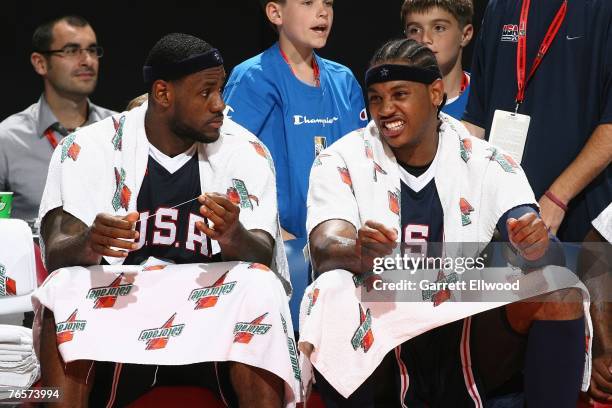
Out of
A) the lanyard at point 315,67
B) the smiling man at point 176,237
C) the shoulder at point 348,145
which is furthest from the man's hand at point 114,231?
the lanyard at point 315,67

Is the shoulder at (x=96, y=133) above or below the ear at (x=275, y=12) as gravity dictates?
below

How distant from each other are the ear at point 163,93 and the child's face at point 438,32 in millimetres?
1261

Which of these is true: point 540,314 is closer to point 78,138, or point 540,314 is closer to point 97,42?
point 78,138

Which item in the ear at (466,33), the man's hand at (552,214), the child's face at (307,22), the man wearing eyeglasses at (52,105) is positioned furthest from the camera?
the man wearing eyeglasses at (52,105)

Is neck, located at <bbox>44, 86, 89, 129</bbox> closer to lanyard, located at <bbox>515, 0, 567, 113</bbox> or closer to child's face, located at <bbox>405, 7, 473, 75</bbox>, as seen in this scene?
child's face, located at <bbox>405, 7, 473, 75</bbox>

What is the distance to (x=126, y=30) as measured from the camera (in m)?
4.75

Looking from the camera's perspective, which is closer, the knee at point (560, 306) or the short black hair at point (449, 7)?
the knee at point (560, 306)

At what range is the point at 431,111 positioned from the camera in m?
2.80

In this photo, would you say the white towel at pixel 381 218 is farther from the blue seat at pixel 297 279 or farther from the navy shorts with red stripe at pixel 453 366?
the blue seat at pixel 297 279

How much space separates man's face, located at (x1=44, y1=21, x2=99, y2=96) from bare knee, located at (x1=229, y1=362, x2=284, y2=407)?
7.74 feet

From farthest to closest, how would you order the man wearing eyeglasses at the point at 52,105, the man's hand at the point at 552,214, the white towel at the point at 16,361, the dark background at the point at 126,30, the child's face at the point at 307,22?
1. the dark background at the point at 126,30
2. the man wearing eyeglasses at the point at 52,105
3. the child's face at the point at 307,22
4. the man's hand at the point at 552,214
5. the white towel at the point at 16,361

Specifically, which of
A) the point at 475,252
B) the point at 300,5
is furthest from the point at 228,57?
the point at 475,252

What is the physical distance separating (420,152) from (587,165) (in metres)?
0.64

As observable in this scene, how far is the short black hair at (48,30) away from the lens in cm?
451
